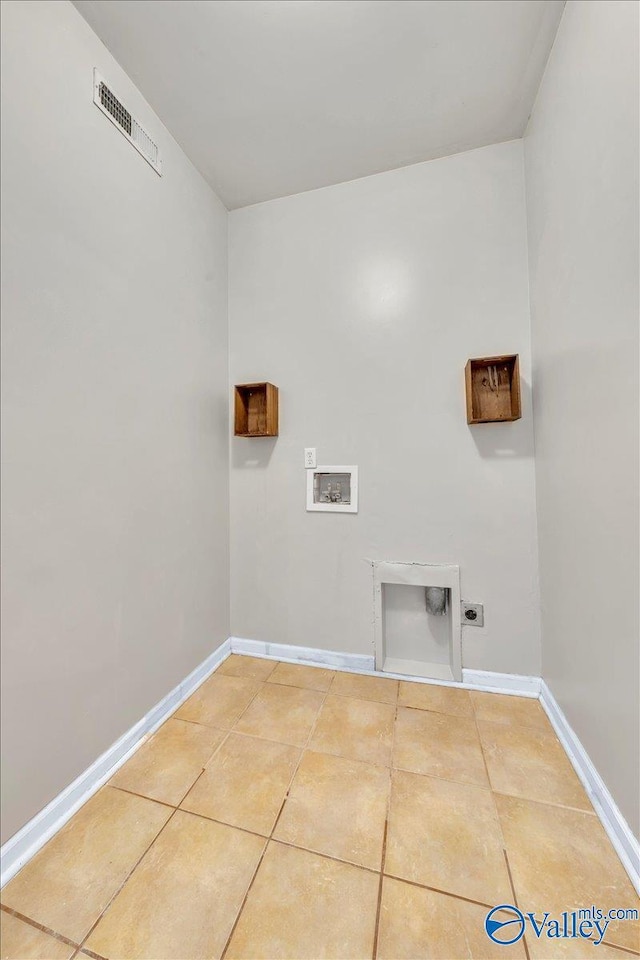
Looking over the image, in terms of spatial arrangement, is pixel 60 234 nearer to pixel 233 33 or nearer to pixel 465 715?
pixel 233 33

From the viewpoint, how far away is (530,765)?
129cm

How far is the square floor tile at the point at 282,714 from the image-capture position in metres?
1.45

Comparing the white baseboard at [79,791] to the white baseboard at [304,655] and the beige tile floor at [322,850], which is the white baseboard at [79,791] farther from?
the white baseboard at [304,655]

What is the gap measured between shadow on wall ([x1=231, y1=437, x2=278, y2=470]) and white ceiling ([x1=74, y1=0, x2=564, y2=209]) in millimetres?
1436

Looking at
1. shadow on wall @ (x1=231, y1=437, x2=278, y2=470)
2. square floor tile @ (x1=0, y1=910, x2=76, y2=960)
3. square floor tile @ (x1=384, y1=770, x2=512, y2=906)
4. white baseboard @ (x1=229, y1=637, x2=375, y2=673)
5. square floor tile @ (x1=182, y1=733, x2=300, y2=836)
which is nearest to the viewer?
square floor tile @ (x1=0, y1=910, x2=76, y2=960)

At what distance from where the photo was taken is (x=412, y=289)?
1.86 metres

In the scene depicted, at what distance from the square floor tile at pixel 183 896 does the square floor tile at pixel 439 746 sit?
61 cm

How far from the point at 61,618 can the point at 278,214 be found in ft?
7.50

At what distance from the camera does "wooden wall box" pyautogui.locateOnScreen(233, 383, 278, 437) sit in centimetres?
198

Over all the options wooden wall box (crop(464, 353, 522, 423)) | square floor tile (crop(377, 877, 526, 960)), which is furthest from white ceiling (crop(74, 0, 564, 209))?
square floor tile (crop(377, 877, 526, 960))

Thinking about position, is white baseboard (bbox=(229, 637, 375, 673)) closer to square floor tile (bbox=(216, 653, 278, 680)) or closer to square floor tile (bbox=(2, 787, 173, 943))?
square floor tile (bbox=(216, 653, 278, 680))

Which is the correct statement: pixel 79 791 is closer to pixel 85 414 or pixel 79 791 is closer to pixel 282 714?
pixel 282 714
